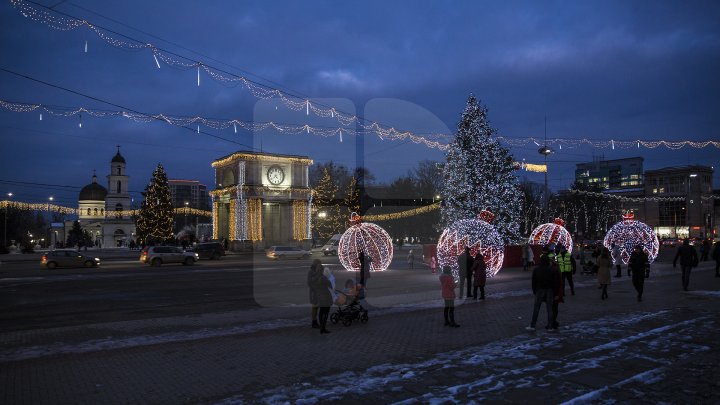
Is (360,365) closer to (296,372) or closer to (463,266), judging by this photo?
(296,372)

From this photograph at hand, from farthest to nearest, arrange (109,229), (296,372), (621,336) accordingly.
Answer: (109,229) < (621,336) < (296,372)

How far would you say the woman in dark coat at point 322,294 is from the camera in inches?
436

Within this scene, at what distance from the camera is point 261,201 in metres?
59.6

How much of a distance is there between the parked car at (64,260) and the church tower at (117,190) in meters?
67.9

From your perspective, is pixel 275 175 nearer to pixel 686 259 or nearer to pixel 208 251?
pixel 208 251

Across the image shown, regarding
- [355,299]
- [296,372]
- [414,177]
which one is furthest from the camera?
[414,177]

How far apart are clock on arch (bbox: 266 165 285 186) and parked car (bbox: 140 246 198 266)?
24.8 m

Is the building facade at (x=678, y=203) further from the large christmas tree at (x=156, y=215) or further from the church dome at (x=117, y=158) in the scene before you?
the church dome at (x=117, y=158)

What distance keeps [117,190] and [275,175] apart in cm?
5409

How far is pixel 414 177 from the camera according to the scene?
262ft

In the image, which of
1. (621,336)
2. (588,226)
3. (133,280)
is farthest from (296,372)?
(588,226)

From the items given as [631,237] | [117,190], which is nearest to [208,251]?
[631,237]

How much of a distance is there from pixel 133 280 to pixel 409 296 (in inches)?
567

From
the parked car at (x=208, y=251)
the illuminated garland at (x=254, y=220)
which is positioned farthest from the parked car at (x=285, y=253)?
the illuminated garland at (x=254, y=220)
